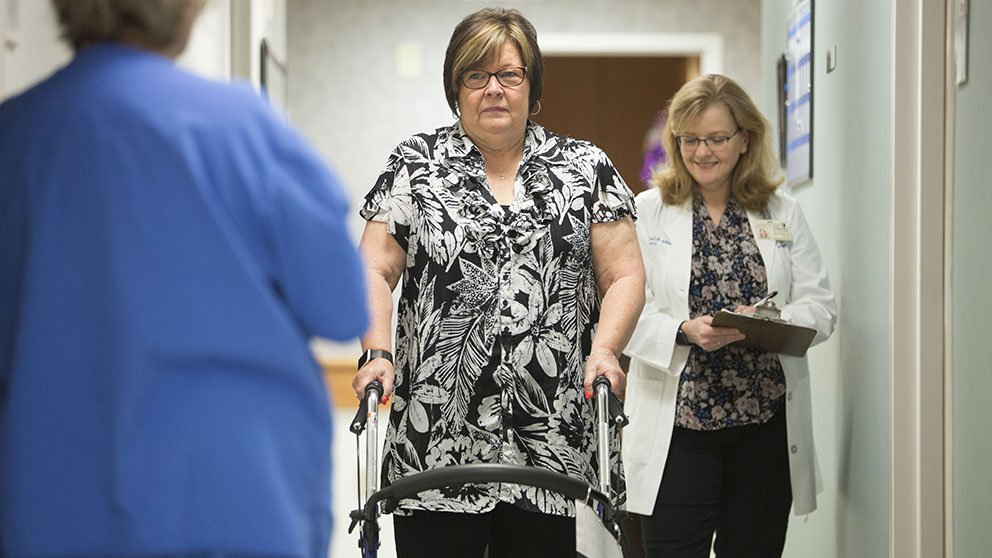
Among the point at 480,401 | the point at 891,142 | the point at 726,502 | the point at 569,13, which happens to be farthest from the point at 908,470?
the point at 569,13

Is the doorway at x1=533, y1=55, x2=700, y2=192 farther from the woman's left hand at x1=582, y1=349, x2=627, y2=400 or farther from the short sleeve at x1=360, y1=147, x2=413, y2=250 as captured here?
the woman's left hand at x1=582, y1=349, x2=627, y2=400

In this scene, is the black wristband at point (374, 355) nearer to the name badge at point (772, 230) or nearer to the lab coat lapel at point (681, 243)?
the lab coat lapel at point (681, 243)

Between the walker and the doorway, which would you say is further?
the doorway

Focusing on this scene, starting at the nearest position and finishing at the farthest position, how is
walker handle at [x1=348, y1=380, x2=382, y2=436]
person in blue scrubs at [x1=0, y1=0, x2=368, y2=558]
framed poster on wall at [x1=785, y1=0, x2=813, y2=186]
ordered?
person in blue scrubs at [x1=0, y1=0, x2=368, y2=558] → walker handle at [x1=348, y1=380, x2=382, y2=436] → framed poster on wall at [x1=785, y1=0, x2=813, y2=186]

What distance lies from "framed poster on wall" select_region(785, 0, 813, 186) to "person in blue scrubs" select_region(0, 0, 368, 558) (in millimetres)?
3008

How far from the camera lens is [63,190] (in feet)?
3.82

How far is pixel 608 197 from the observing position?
2250 millimetres

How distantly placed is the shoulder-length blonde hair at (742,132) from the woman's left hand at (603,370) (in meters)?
1.06

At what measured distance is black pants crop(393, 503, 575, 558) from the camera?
211 centimetres

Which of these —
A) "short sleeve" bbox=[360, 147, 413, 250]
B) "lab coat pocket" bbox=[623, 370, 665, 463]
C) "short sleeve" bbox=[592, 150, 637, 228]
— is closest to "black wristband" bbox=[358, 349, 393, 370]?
"short sleeve" bbox=[360, 147, 413, 250]

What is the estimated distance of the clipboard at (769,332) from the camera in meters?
2.71

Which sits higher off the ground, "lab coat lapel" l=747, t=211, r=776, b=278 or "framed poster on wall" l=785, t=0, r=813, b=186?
"framed poster on wall" l=785, t=0, r=813, b=186

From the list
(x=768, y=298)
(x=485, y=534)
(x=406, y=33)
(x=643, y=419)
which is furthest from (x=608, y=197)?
(x=406, y=33)

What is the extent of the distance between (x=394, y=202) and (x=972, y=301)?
1315 millimetres
